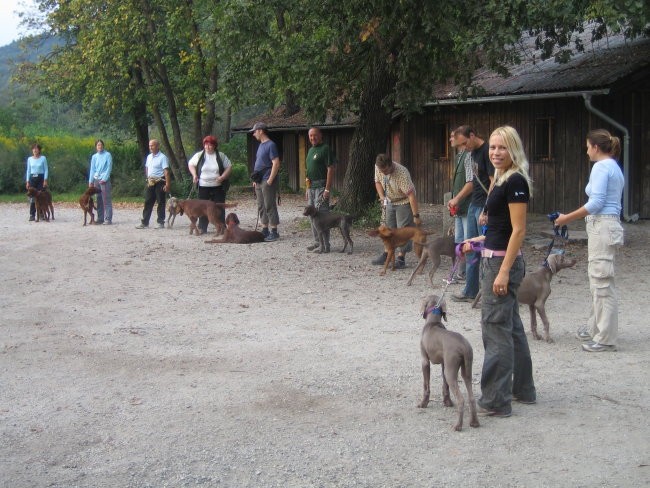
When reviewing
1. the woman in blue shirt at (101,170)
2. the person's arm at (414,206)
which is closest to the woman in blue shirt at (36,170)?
the woman in blue shirt at (101,170)

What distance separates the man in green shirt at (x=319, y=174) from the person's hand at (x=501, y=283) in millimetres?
8487

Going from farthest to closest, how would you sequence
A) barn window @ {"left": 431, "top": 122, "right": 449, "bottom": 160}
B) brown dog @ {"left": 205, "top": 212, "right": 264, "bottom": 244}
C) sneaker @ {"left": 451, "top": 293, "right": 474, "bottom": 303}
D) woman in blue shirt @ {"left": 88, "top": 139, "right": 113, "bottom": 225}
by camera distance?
1. barn window @ {"left": 431, "top": 122, "right": 449, "bottom": 160}
2. woman in blue shirt @ {"left": 88, "top": 139, "right": 113, "bottom": 225}
3. brown dog @ {"left": 205, "top": 212, "right": 264, "bottom": 244}
4. sneaker @ {"left": 451, "top": 293, "right": 474, "bottom": 303}

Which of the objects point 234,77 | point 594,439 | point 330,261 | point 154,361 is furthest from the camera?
point 234,77

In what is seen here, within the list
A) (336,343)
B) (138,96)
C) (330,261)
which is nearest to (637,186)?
(330,261)

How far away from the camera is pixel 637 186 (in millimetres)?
18531

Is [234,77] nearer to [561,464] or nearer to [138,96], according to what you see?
[561,464]

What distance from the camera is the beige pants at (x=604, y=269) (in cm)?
720

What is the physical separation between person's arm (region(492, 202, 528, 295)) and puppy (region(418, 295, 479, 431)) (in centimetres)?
45

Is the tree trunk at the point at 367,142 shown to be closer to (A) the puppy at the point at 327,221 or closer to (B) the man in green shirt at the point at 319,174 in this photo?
(B) the man in green shirt at the point at 319,174

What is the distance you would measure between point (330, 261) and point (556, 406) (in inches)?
299

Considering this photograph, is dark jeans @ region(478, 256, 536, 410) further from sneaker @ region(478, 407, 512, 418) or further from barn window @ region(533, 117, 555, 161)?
barn window @ region(533, 117, 555, 161)

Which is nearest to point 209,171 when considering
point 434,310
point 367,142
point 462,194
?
point 367,142

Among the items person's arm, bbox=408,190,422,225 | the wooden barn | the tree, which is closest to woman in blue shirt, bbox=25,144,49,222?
the tree

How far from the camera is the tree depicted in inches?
520
